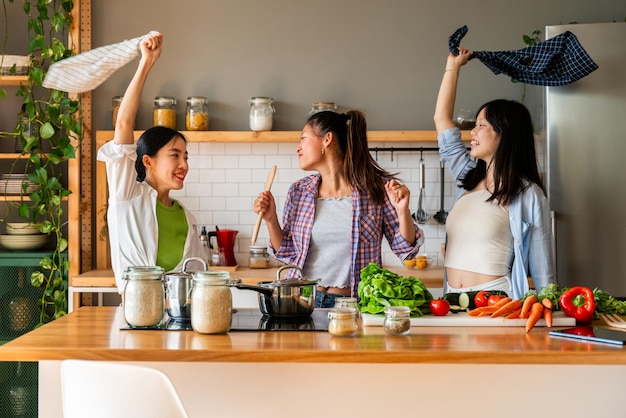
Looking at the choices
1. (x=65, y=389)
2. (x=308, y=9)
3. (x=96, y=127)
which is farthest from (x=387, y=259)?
(x=65, y=389)

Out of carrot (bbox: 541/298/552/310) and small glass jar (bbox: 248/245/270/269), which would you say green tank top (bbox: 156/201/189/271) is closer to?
carrot (bbox: 541/298/552/310)

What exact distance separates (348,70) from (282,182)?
86cm

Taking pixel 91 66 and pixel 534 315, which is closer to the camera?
pixel 534 315

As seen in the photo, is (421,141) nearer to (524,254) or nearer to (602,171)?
(602,171)

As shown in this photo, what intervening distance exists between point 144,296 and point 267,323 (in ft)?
1.37

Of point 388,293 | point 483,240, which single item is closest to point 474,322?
point 388,293

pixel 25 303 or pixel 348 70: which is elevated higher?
pixel 348 70

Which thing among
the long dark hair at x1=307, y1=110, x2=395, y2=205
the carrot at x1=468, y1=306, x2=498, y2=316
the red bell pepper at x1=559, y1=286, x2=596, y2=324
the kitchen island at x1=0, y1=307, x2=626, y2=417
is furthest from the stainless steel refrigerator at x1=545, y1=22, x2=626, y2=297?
the kitchen island at x1=0, y1=307, x2=626, y2=417

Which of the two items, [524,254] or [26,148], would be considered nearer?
[524,254]

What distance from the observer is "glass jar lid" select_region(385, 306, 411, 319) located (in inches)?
99.7

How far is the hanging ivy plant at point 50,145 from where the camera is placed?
16.1 feet

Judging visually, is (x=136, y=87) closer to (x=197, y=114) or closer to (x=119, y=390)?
(x=119, y=390)

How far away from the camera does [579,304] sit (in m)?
2.77

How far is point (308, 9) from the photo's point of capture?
5453 mm
